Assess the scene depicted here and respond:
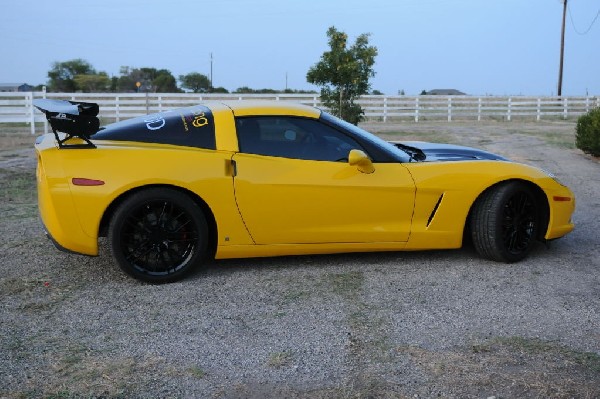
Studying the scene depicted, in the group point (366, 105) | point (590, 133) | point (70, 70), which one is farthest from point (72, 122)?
point (70, 70)

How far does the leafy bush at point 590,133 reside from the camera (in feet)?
42.4

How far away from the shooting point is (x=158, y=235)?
184 inches

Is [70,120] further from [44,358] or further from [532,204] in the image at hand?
[532,204]

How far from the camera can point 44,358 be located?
3.44 metres

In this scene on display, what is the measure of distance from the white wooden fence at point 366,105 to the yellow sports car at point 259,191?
16.9 metres

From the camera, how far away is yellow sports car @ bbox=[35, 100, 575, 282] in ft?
15.0

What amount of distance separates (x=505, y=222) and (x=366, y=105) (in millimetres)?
25707

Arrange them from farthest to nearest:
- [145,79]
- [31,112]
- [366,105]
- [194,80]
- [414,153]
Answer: [194,80] → [145,79] → [366,105] → [31,112] → [414,153]

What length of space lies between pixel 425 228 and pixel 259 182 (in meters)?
1.40

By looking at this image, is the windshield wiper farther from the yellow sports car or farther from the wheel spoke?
the wheel spoke

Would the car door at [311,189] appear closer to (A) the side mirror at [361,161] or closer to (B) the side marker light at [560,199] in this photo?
(A) the side mirror at [361,161]

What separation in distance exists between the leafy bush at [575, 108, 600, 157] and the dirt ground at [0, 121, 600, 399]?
26.0ft

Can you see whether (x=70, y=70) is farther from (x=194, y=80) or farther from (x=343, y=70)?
(x=343, y=70)

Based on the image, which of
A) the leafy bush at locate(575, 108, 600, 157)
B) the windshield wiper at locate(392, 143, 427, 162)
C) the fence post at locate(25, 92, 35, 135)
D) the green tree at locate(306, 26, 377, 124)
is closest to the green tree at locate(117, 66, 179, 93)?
the fence post at locate(25, 92, 35, 135)
